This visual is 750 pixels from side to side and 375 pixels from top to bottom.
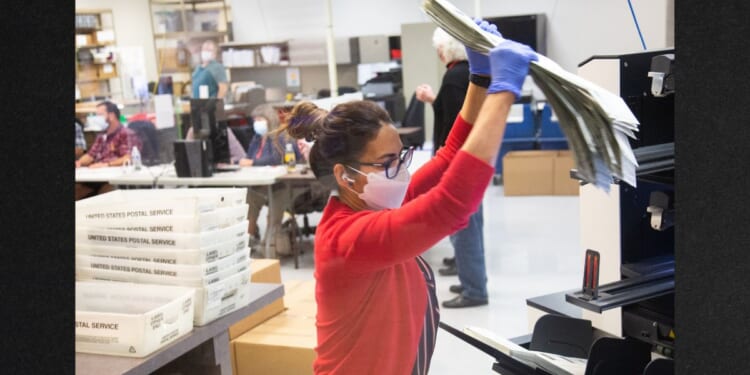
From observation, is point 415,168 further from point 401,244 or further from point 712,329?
point 712,329

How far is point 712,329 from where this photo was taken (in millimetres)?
984

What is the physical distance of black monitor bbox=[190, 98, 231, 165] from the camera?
5438mm

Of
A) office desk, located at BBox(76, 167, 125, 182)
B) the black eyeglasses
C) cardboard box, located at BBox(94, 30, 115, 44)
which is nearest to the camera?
the black eyeglasses

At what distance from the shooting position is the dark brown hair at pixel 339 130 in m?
1.20

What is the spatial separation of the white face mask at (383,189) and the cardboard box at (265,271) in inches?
73.5

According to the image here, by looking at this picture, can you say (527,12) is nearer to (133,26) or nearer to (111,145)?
(111,145)

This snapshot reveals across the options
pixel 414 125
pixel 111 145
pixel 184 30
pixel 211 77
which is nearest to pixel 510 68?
pixel 414 125

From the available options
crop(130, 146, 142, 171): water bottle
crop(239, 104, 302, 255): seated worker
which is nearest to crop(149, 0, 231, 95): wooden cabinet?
crop(130, 146, 142, 171): water bottle

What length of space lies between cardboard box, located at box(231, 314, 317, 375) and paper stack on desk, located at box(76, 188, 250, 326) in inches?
8.7

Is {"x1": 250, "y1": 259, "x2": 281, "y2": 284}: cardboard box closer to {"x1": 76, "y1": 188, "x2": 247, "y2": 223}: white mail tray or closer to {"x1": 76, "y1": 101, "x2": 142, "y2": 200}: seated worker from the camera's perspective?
{"x1": 76, "y1": 188, "x2": 247, "y2": 223}: white mail tray

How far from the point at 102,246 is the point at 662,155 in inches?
53.1

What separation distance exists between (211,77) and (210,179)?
8.76ft
